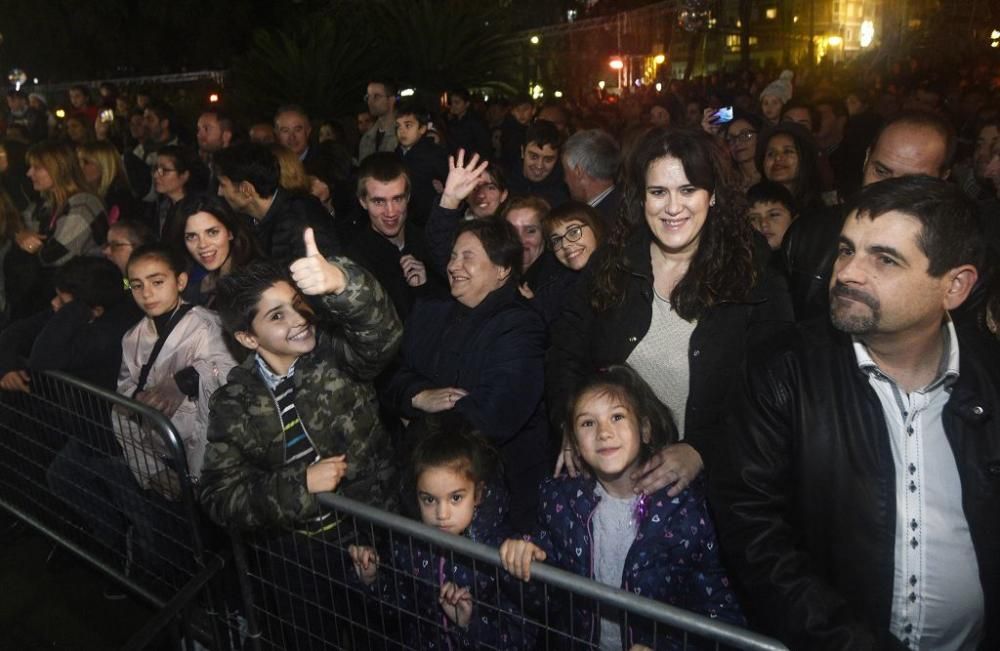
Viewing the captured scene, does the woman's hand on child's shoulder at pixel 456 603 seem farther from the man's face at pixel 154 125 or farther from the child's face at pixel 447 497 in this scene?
the man's face at pixel 154 125

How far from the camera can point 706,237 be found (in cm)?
277

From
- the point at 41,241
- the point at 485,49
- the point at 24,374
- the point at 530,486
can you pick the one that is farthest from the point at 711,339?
the point at 485,49

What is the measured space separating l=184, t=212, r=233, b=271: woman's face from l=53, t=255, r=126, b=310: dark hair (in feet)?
1.38

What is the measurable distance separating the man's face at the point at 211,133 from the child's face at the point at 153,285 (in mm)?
3574

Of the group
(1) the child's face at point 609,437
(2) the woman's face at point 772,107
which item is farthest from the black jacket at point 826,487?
(2) the woman's face at point 772,107

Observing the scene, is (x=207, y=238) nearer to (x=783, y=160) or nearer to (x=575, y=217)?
(x=575, y=217)

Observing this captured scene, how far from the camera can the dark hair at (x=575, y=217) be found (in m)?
3.81

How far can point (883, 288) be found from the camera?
1927 mm

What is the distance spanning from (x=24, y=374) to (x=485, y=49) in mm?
9718

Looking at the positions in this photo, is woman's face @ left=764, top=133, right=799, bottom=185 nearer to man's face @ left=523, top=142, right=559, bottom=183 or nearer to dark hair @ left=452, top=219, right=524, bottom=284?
man's face @ left=523, top=142, right=559, bottom=183

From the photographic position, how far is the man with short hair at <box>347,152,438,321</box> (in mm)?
4366

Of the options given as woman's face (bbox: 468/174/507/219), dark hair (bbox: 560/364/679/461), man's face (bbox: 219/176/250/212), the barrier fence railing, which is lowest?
the barrier fence railing

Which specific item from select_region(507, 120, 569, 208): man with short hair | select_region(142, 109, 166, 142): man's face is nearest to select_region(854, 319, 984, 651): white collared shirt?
select_region(507, 120, 569, 208): man with short hair

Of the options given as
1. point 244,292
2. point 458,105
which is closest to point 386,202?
point 244,292
